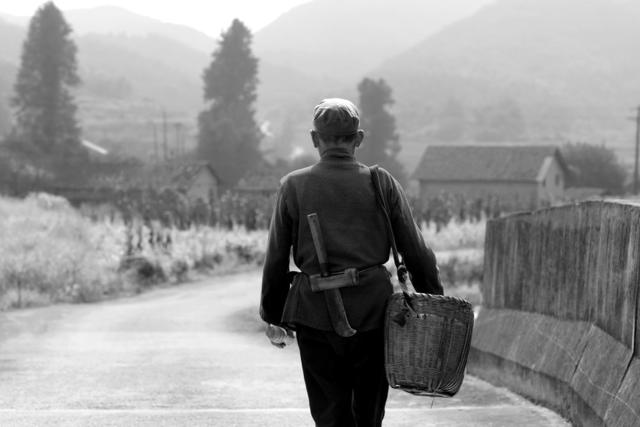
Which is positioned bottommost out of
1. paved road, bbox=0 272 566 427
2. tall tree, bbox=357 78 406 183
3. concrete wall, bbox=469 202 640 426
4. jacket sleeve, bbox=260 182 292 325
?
tall tree, bbox=357 78 406 183

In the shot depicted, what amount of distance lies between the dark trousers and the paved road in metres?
1.32

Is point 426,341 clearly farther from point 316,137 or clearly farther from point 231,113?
point 231,113

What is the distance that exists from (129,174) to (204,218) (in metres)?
38.0

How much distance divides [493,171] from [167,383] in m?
73.3

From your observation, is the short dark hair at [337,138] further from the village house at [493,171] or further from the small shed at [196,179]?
the village house at [493,171]

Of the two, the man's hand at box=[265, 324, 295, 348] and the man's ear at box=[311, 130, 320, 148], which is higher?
the man's ear at box=[311, 130, 320, 148]

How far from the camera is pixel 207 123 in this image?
8950 cm

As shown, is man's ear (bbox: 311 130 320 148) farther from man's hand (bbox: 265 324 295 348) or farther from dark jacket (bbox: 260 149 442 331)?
man's hand (bbox: 265 324 295 348)

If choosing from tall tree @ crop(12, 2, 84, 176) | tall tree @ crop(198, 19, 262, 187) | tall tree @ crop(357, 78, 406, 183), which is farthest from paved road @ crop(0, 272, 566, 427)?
tall tree @ crop(357, 78, 406, 183)

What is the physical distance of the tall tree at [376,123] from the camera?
9294 cm

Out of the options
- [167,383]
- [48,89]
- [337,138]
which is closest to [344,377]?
[337,138]

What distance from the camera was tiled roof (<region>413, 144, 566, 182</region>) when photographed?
7950cm

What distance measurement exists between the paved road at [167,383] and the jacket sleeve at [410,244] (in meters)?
1.33

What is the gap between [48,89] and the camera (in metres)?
88.2
